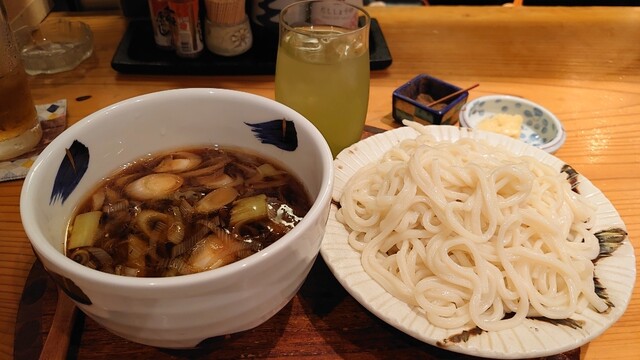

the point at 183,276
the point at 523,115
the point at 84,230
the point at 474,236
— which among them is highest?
the point at 183,276

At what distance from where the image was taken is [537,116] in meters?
1.73

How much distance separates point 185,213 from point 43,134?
933mm

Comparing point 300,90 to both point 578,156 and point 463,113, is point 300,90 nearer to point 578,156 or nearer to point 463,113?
point 463,113

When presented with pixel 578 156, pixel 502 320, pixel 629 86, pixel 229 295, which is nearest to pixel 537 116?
pixel 578 156

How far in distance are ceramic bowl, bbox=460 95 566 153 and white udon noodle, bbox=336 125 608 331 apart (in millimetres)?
370

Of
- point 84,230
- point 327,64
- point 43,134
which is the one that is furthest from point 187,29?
point 84,230

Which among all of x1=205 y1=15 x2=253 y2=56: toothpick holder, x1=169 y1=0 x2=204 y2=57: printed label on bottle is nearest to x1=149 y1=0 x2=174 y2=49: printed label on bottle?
x1=169 y1=0 x2=204 y2=57: printed label on bottle

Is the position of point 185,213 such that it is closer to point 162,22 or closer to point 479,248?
point 479,248

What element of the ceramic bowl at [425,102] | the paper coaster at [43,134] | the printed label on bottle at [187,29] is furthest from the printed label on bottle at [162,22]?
the ceramic bowl at [425,102]

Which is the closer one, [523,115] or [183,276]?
[183,276]

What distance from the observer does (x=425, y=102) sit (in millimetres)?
1688

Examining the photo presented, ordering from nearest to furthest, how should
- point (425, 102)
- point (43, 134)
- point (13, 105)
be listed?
point (13, 105) → point (43, 134) → point (425, 102)

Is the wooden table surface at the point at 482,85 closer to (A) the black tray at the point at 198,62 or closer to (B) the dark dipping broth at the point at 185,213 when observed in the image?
(A) the black tray at the point at 198,62

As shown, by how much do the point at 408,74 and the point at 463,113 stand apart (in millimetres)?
334
